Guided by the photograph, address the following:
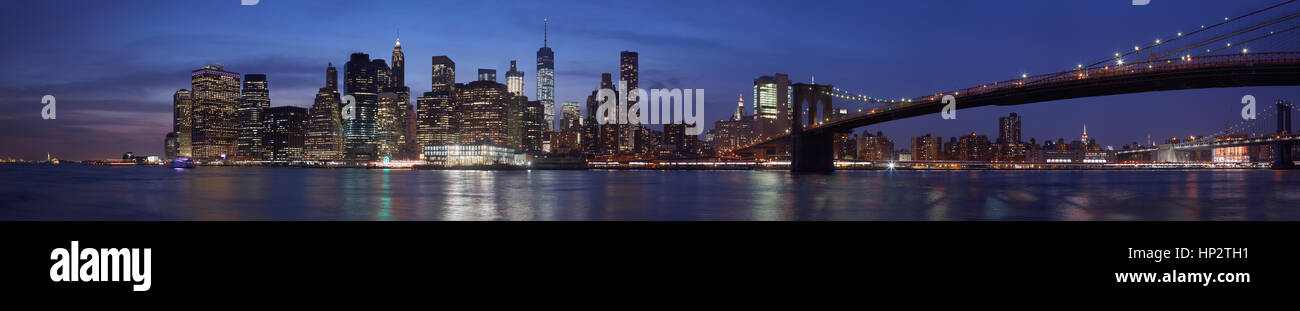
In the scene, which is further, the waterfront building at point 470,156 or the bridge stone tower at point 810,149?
the waterfront building at point 470,156

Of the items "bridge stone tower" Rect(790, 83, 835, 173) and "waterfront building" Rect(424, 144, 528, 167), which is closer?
"bridge stone tower" Rect(790, 83, 835, 173)

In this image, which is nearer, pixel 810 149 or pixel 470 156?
pixel 810 149
